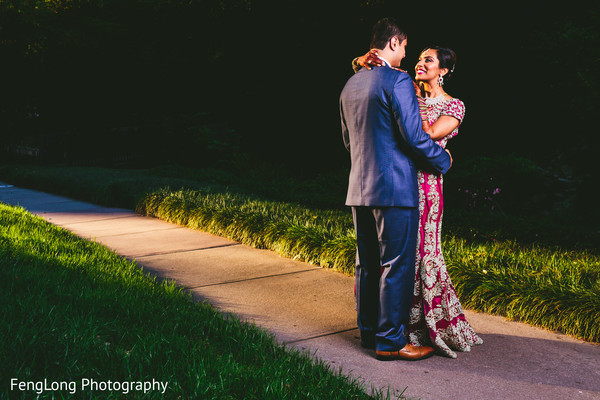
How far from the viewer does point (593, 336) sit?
154 inches

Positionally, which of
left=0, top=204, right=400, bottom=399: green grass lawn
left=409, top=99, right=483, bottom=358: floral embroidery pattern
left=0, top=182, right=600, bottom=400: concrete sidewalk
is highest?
left=409, top=99, right=483, bottom=358: floral embroidery pattern

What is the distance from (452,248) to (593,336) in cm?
179

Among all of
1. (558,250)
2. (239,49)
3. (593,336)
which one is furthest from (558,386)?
(239,49)

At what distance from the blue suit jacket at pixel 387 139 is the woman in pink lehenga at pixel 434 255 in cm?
18

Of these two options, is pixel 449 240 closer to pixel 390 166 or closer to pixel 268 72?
pixel 390 166

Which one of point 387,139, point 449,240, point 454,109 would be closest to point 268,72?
point 449,240

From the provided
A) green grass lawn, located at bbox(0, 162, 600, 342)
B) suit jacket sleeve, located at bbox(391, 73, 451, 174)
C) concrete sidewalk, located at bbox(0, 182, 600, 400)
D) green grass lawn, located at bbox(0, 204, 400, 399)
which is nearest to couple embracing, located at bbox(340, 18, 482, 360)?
suit jacket sleeve, located at bbox(391, 73, 451, 174)

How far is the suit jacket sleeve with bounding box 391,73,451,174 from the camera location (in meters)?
3.39

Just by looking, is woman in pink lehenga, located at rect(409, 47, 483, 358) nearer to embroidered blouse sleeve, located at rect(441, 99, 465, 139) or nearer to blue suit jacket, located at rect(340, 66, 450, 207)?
embroidered blouse sleeve, located at rect(441, 99, 465, 139)

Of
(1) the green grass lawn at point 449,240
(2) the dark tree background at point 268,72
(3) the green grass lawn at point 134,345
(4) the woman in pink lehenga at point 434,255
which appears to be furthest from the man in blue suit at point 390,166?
(2) the dark tree background at point 268,72

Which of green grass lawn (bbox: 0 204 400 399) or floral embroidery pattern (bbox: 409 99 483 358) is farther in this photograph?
floral embroidery pattern (bbox: 409 99 483 358)

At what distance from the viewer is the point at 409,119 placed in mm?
3393

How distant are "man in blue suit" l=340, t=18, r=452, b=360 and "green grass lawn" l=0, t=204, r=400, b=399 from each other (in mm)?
586

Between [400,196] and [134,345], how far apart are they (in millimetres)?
1779
